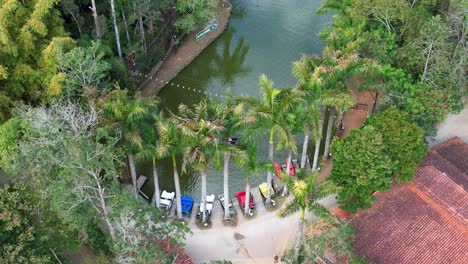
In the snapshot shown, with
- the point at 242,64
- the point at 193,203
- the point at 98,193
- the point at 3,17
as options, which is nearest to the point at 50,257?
the point at 98,193

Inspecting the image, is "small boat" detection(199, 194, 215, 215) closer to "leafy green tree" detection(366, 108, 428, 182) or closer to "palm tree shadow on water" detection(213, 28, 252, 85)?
"leafy green tree" detection(366, 108, 428, 182)

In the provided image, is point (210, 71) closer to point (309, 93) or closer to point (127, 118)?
point (309, 93)

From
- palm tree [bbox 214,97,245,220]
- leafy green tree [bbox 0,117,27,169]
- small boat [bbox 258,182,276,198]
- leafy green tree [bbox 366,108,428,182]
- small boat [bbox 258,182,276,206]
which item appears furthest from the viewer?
small boat [bbox 258,182,276,198]

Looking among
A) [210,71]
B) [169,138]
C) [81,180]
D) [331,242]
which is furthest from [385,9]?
[81,180]

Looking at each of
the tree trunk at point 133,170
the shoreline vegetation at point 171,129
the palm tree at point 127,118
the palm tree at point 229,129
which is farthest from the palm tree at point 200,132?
the tree trunk at point 133,170

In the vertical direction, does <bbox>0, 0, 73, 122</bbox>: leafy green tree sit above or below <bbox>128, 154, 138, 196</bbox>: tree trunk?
above

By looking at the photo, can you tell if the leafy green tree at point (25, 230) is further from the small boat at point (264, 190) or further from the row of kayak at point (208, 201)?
the small boat at point (264, 190)

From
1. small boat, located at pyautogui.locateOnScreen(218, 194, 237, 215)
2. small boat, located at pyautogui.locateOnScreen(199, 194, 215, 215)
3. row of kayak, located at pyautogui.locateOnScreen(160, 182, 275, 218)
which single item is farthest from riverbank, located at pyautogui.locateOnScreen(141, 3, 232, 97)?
small boat, located at pyautogui.locateOnScreen(218, 194, 237, 215)
